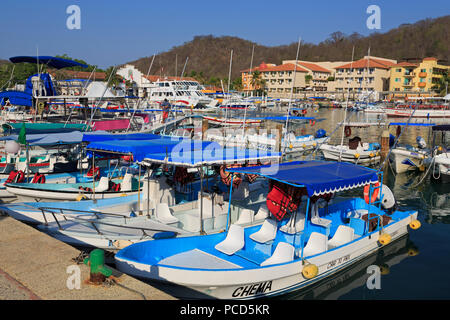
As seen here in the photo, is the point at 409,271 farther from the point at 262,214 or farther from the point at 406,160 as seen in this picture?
the point at 406,160

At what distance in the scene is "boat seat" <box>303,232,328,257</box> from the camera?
9938 millimetres

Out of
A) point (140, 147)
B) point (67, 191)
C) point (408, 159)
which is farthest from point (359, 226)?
A: point (408, 159)

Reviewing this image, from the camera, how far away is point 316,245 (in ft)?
32.8

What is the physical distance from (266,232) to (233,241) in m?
1.08

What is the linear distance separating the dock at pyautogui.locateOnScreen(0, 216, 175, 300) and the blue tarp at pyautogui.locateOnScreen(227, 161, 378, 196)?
14.4 feet

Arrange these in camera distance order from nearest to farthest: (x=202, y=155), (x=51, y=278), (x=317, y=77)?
(x=51, y=278) → (x=202, y=155) → (x=317, y=77)

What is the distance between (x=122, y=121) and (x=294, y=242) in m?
19.7

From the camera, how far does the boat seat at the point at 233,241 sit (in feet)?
32.2

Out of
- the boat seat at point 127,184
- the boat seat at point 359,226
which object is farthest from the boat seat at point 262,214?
the boat seat at point 127,184

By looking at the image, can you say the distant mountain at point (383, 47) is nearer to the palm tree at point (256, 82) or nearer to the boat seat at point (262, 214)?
the palm tree at point (256, 82)

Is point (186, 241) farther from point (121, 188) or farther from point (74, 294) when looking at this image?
point (121, 188)

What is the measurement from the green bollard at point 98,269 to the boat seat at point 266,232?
4895mm

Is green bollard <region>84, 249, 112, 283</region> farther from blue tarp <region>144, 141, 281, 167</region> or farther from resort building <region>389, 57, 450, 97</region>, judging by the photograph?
resort building <region>389, 57, 450, 97</region>

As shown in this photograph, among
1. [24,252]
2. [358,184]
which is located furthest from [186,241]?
[358,184]
